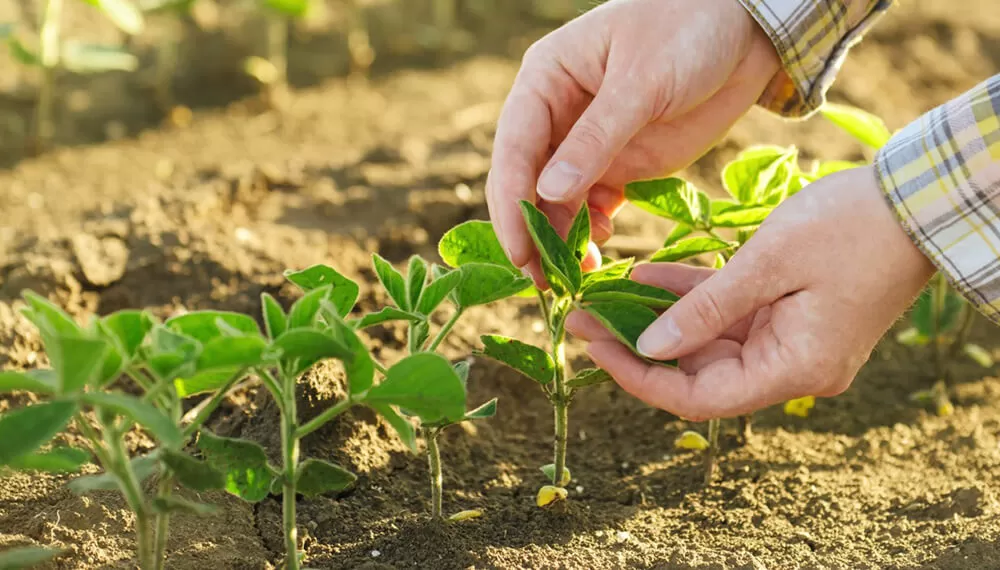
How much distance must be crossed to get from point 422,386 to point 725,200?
885 mm

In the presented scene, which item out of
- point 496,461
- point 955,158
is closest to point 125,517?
point 496,461

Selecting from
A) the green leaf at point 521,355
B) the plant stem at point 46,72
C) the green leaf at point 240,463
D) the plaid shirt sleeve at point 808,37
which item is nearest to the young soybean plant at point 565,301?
the green leaf at point 521,355

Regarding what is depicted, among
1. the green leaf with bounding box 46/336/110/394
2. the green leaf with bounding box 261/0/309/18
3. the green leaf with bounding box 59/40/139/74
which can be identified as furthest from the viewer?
the green leaf with bounding box 261/0/309/18

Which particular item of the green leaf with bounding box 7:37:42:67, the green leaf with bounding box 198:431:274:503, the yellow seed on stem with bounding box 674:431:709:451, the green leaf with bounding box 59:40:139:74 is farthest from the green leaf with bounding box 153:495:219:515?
the green leaf with bounding box 7:37:42:67

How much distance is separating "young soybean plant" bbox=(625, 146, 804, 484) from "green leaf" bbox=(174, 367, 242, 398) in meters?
0.81

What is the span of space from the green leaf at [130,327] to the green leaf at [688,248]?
35.7 inches

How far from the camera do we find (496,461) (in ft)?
7.38

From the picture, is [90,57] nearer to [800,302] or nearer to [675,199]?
[675,199]

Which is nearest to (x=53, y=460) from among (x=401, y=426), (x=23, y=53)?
(x=401, y=426)

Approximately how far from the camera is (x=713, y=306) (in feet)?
5.94

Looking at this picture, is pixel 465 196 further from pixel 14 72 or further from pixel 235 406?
pixel 14 72

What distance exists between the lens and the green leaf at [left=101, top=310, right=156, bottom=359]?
1353 millimetres

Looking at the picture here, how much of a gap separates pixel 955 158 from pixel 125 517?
5.26ft

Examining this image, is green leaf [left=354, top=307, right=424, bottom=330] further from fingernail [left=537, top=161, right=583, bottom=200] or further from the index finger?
fingernail [left=537, top=161, right=583, bottom=200]
